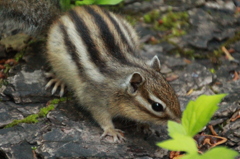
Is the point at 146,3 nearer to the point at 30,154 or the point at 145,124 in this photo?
the point at 145,124

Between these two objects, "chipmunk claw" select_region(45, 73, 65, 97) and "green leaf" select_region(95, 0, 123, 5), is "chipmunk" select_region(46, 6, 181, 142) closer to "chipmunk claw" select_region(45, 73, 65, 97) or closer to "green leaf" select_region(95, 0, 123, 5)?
"chipmunk claw" select_region(45, 73, 65, 97)

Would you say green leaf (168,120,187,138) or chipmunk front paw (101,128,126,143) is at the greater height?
green leaf (168,120,187,138)

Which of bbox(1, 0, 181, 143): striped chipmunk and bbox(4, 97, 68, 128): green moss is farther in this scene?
bbox(4, 97, 68, 128): green moss

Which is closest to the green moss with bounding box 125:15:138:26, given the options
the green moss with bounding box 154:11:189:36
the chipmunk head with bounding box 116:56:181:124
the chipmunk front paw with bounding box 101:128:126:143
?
the green moss with bounding box 154:11:189:36

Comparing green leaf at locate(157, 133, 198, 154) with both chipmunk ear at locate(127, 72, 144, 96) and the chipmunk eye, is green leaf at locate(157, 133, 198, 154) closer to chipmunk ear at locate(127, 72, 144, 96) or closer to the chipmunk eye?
the chipmunk eye

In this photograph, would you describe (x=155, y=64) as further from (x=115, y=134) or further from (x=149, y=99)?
(x=115, y=134)

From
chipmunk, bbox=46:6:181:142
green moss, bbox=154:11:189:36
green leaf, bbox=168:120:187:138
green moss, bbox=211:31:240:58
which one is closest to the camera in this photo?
green leaf, bbox=168:120:187:138

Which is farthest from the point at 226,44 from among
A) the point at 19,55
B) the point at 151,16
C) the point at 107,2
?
the point at 19,55

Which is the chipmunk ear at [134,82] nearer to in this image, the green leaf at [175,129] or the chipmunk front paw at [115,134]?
the chipmunk front paw at [115,134]

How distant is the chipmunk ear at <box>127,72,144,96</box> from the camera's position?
368 centimetres

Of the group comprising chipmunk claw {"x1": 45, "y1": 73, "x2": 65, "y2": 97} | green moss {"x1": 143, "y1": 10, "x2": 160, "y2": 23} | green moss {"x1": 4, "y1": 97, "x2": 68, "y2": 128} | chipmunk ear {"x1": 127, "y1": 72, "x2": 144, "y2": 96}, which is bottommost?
green moss {"x1": 4, "y1": 97, "x2": 68, "y2": 128}

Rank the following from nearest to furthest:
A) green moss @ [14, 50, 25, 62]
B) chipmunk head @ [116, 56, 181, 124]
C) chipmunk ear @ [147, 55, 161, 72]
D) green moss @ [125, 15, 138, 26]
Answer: chipmunk head @ [116, 56, 181, 124] < chipmunk ear @ [147, 55, 161, 72] < green moss @ [14, 50, 25, 62] < green moss @ [125, 15, 138, 26]

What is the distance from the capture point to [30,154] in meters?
3.50

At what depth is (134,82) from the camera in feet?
12.3
